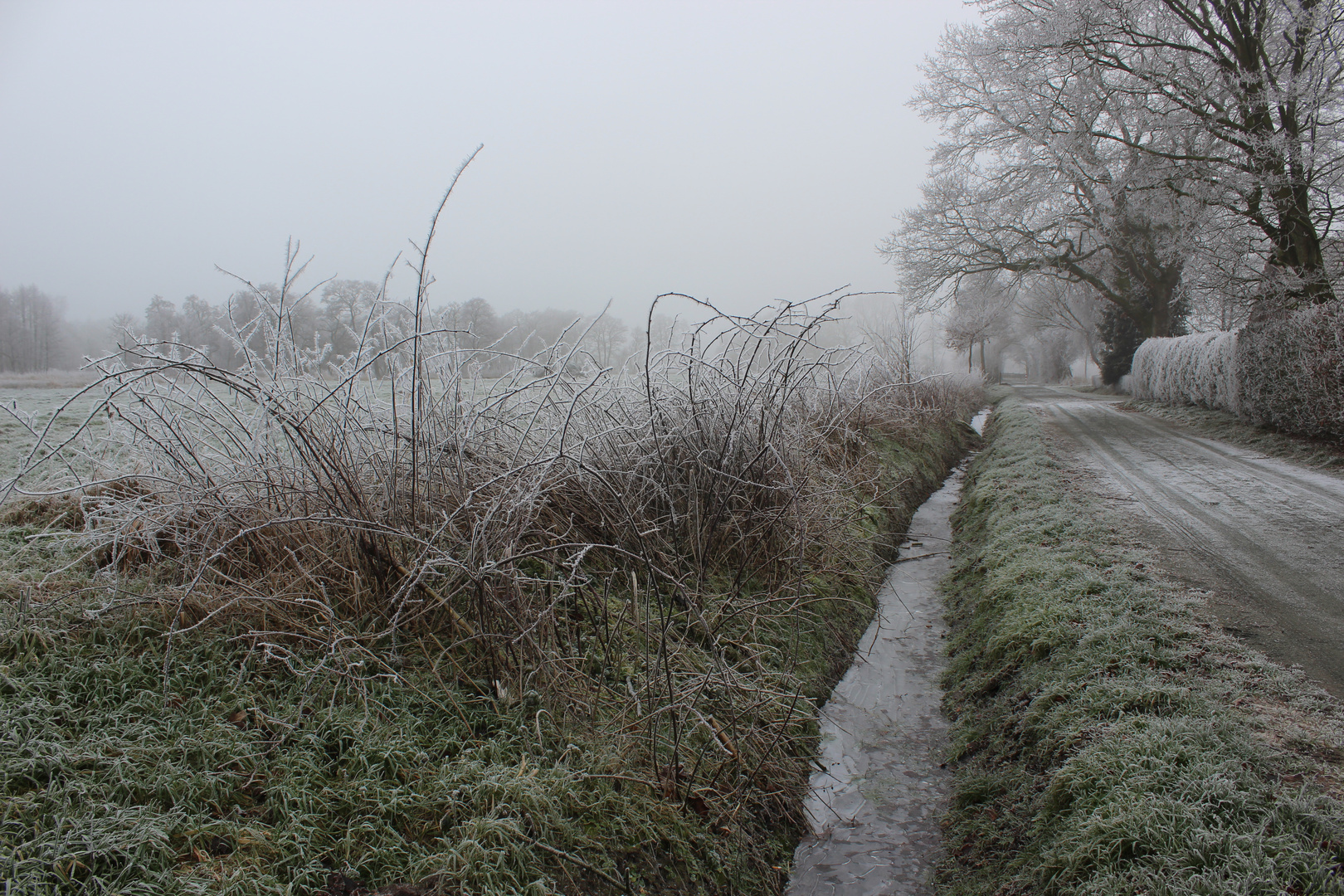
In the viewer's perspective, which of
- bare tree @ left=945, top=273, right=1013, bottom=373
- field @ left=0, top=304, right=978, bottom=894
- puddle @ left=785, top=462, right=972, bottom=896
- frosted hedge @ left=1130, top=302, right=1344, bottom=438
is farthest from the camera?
bare tree @ left=945, top=273, right=1013, bottom=373

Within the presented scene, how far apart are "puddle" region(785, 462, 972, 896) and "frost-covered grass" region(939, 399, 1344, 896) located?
11 centimetres

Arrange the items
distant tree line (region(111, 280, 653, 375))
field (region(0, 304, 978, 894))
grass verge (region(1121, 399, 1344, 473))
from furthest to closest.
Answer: grass verge (region(1121, 399, 1344, 473)), distant tree line (region(111, 280, 653, 375)), field (region(0, 304, 978, 894))

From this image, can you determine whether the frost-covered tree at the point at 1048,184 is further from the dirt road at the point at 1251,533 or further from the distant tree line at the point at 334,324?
the distant tree line at the point at 334,324

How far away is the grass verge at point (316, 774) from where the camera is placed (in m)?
1.41

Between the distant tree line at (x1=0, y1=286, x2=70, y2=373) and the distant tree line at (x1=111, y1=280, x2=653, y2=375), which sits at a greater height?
the distant tree line at (x1=0, y1=286, x2=70, y2=373)

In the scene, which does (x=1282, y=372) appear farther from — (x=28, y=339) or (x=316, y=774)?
(x=28, y=339)

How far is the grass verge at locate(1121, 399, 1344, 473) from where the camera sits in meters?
6.61

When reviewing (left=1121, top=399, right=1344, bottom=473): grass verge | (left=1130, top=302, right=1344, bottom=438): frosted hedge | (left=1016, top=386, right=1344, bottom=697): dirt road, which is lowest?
(left=1016, top=386, right=1344, bottom=697): dirt road

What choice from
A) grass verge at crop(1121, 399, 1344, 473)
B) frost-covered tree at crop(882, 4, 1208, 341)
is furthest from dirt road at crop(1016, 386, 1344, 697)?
frost-covered tree at crop(882, 4, 1208, 341)

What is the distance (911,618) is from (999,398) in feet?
56.0

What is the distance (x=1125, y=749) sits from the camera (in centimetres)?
204

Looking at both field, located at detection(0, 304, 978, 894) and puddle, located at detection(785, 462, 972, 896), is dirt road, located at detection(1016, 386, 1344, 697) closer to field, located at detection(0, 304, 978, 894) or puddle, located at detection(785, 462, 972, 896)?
puddle, located at detection(785, 462, 972, 896)

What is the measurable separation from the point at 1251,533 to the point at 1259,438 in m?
5.16

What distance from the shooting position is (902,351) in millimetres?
9375
